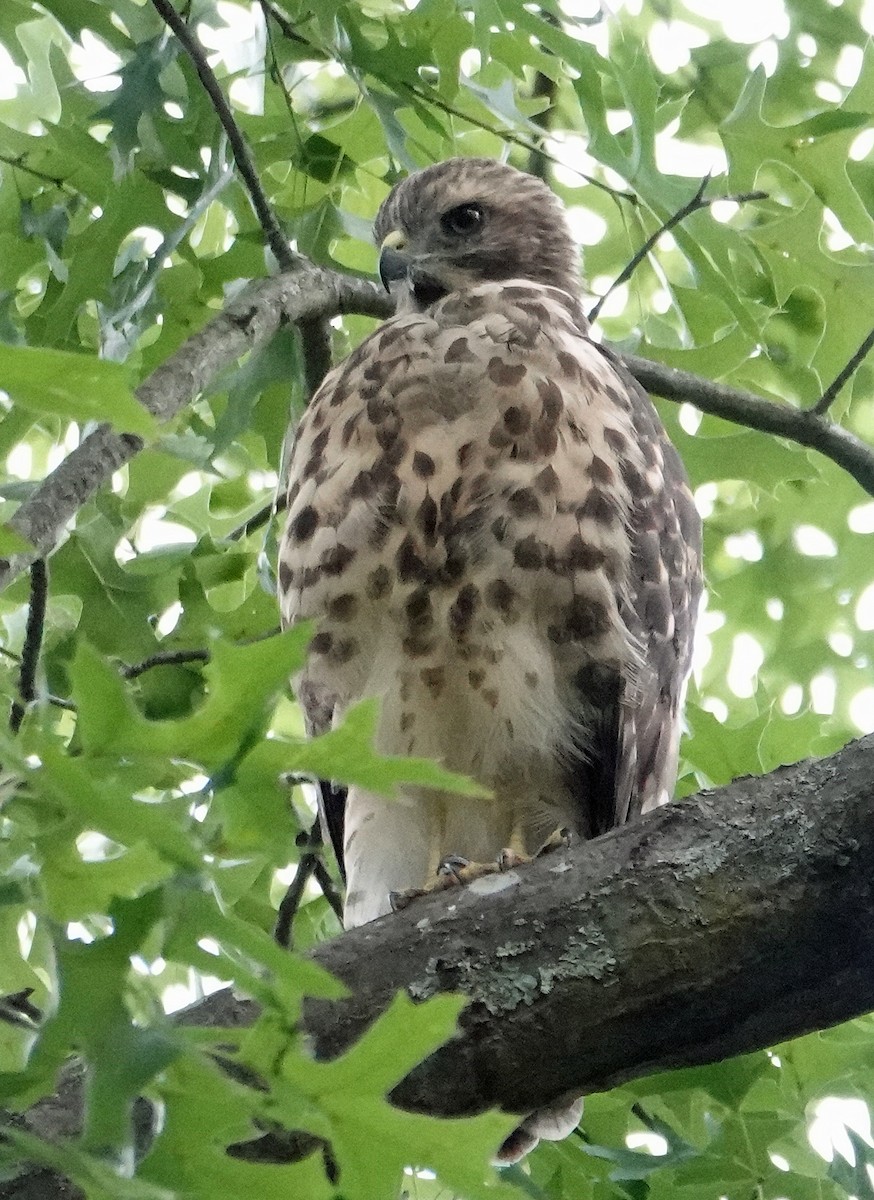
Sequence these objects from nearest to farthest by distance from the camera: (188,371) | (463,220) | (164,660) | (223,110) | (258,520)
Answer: (188,371), (223,110), (164,660), (258,520), (463,220)

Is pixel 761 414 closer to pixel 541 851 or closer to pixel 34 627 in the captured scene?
pixel 541 851

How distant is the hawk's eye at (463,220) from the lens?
127 inches

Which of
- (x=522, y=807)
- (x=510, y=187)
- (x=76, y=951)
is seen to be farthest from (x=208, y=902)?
(x=510, y=187)

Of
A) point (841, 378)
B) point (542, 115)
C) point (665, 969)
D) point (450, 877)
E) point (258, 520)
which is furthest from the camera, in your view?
point (542, 115)

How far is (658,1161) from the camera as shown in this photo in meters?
2.24

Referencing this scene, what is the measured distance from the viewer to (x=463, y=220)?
325cm

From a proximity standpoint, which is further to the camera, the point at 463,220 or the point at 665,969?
the point at 463,220

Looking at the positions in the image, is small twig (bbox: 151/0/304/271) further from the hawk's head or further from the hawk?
the hawk's head

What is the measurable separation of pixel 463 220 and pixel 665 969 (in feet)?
6.44

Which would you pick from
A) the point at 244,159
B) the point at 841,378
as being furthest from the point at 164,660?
the point at 841,378

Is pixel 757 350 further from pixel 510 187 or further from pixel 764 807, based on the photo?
pixel 764 807

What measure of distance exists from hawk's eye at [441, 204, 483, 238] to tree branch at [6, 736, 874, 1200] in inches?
70.2

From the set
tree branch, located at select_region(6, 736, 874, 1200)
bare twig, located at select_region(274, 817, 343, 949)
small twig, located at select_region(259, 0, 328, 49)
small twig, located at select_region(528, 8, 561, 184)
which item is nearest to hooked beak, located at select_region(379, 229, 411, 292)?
small twig, located at select_region(528, 8, 561, 184)

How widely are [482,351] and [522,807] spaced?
79 centimetres
